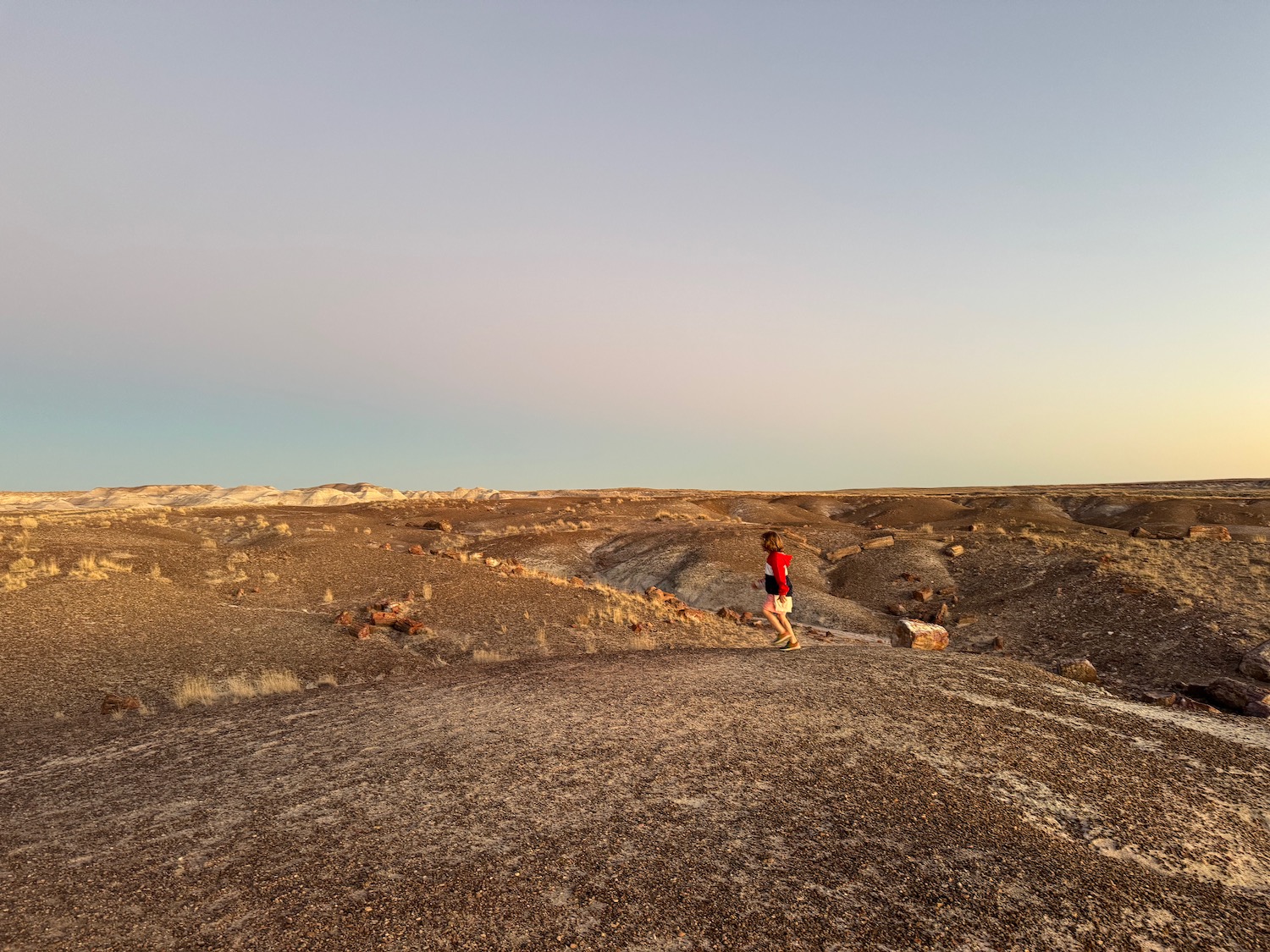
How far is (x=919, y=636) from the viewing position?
18.4m

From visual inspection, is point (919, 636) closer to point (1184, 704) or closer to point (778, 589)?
point (1184, 704)

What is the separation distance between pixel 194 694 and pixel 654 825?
10193mm

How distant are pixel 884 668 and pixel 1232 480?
148311mm

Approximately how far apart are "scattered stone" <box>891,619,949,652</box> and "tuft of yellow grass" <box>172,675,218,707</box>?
1605 centimetres

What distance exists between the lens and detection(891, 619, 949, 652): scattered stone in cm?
1838

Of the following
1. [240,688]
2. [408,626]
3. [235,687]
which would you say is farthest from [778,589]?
[235,687]

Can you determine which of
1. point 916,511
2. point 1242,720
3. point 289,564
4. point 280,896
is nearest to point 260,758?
point 280,896

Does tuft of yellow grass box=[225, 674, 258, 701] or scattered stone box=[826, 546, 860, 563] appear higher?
tuft of yellow grass box=[225, 674, 258, 701]

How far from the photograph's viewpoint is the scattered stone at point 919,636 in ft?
60.3

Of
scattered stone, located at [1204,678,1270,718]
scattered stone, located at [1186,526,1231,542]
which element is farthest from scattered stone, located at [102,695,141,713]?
scattered stone, located at [1186,526,1231,542]

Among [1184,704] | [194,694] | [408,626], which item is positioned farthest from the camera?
[408,626]

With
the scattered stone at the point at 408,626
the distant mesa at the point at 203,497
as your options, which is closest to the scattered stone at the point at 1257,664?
the scattered stone at the point at 408,626

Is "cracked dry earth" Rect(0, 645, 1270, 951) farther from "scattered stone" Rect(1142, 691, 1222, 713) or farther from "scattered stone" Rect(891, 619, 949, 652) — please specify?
A: "scattered stone" Rect(891, 619, 949, 652)

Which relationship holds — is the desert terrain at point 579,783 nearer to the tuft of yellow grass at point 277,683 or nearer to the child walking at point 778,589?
the tuft of yellow grass at point 277,683
